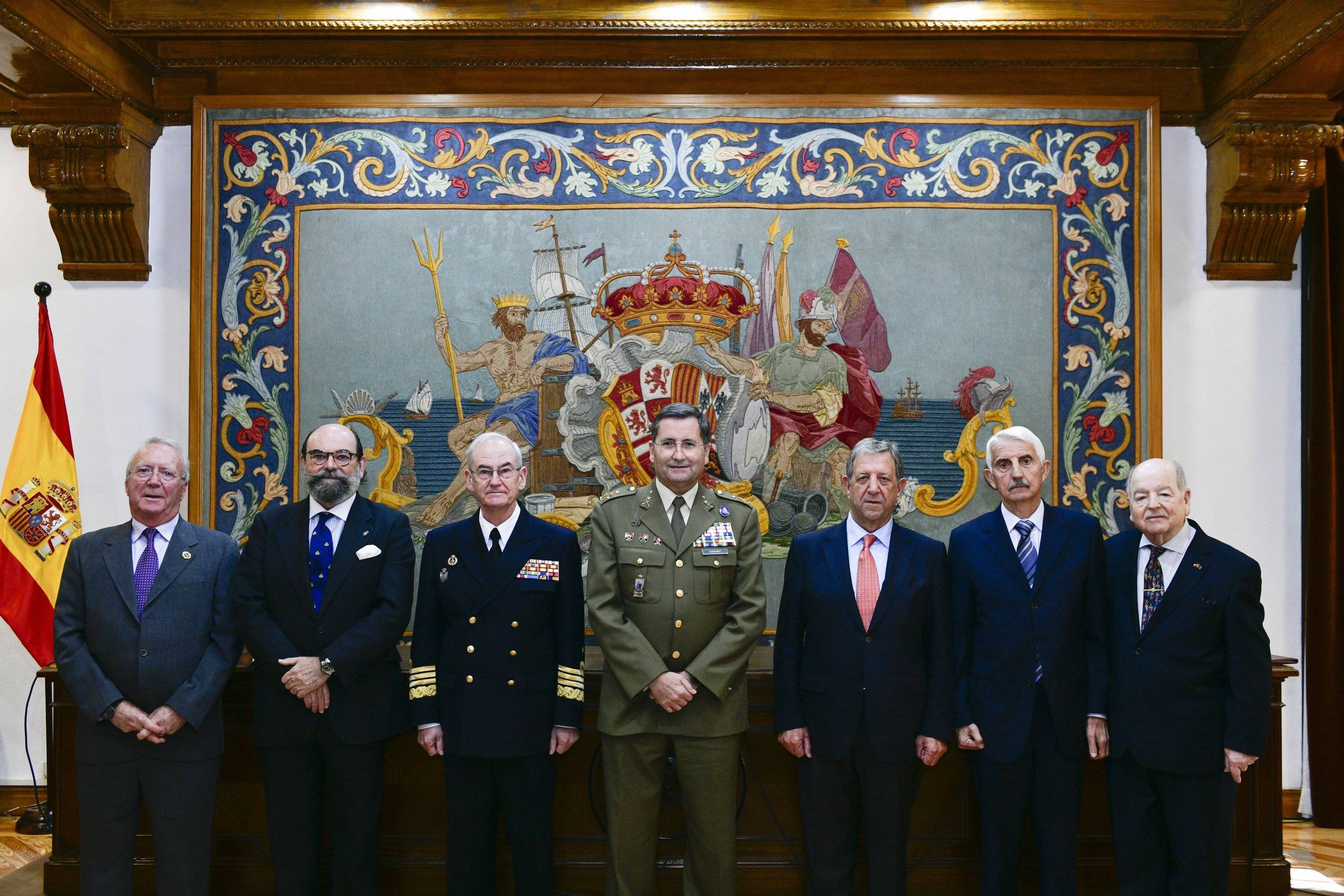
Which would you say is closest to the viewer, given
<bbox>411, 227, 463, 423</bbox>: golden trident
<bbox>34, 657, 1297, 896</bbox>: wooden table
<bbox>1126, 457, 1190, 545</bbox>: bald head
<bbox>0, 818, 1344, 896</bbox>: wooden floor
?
<bbox>1126, 457, 1190, 545</bbox>: bald head

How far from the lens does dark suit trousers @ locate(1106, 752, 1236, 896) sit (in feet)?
10.3

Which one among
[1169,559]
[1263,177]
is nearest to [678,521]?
[1169,559]

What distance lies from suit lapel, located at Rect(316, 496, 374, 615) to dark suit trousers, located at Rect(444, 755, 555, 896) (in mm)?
652

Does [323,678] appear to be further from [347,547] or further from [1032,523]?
[1032,523]

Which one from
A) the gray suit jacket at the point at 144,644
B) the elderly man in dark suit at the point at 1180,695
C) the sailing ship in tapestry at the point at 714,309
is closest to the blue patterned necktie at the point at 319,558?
the gray suit jacket at the point at 144,644

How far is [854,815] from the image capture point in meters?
3.30

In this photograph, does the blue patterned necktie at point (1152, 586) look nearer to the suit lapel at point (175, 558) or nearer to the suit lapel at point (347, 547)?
the suit lapel at point (347, 547)

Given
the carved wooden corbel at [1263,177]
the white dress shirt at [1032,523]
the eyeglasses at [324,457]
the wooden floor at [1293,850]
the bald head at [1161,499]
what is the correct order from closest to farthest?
the bald head at [1161,499] < the white dress shirt at [1032,523] < the eyeglasses at [324,457] < the wooden floor at [1293,850] < the carved wooden corbel at [1263,177]

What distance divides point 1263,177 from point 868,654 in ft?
9.13

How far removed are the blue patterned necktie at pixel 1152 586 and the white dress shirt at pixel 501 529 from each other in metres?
1.99

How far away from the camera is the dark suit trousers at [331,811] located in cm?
333

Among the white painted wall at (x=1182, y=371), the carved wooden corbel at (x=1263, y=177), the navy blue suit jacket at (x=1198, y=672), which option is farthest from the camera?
the white painted wall at (x=1182, y=371)

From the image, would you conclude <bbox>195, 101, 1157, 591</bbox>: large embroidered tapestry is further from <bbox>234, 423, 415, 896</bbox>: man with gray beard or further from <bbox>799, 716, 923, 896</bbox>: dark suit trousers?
<bbox>799, 716, 923, 896</bbox>: dark suit trousers

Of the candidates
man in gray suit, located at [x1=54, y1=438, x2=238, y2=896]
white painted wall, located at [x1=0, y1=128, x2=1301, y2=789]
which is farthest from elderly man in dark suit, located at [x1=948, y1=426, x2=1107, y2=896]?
man in gray suit, located at [x1=54, y1=438, x2=238, y2=896]
